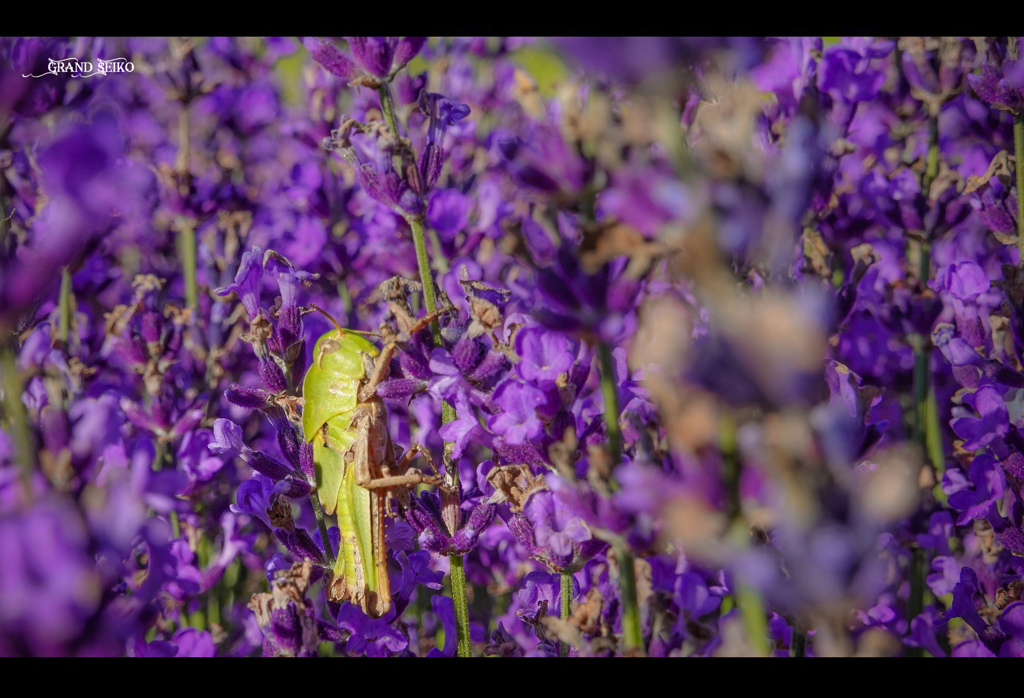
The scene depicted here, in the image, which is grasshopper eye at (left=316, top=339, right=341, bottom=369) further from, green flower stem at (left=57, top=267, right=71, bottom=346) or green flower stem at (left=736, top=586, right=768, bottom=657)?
green flower stem at (left=57, top=267, right=71, bottom=346)

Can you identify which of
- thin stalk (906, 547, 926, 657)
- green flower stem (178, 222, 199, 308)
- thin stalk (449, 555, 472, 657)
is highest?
green flower stem (178, 222, 199, 308)

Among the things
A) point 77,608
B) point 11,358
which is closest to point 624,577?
point 77,608

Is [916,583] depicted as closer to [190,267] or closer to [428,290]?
[428,290]

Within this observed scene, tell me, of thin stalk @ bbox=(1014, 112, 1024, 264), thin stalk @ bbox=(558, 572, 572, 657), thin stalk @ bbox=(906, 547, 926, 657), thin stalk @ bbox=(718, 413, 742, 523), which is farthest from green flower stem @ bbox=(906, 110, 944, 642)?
thin stalk @ bbox=(718, 413, 742, 523)

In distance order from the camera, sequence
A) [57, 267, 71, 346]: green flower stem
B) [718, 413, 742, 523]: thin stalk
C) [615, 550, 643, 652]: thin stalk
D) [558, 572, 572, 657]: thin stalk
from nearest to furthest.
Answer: [718, 413, 742, 523]: thin stalk → [615, 550, 643, 652]: thin stalk → [558, 572, 572, 657]: thin stalk → [57, 267, 71, 346]: green flower stem

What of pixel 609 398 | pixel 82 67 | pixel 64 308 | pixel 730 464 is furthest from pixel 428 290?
pixel 64 308

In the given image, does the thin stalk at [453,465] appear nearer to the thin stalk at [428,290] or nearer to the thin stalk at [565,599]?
the thin stalk at [428,290]

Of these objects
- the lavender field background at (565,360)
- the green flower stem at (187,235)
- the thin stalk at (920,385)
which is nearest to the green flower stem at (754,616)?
the lavender field background at (565,360)

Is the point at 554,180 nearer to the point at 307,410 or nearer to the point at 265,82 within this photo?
the point at 307,410

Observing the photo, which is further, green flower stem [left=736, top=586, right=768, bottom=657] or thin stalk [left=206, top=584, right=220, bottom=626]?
thin stalk [left=206, top=584, right=220, bottom=626]
